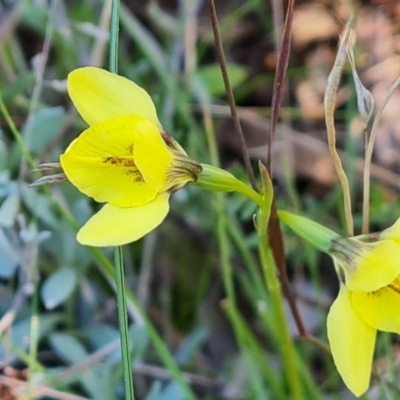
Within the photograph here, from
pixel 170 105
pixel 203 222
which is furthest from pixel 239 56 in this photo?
pixel 203 222

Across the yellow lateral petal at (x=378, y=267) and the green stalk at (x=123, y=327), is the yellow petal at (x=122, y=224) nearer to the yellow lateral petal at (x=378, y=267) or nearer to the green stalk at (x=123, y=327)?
the green stalk at (x=123, y=327)

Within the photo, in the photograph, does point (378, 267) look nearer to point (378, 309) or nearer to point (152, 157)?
point (378, 309)

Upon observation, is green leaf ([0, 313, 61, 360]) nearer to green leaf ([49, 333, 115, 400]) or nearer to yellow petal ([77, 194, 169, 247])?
green leaf ([49, 333, 115, 400])

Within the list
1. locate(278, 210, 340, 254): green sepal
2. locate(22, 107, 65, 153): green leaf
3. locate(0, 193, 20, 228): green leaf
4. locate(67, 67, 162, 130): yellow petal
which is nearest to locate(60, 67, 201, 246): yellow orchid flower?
locate(67, 67, 162, 130): yellow petal

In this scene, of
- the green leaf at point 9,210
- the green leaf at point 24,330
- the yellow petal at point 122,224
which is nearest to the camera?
the yellow petal at point 122,224

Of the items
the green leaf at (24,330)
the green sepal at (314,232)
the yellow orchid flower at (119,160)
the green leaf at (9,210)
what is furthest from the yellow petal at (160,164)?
the green leaf at (24,330)
